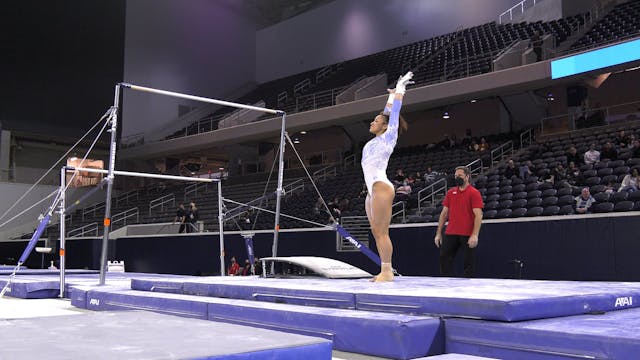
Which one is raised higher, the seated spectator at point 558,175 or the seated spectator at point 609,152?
the seated spectator at point 609,152

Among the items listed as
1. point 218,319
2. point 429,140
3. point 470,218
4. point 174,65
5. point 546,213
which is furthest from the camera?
point 174,65

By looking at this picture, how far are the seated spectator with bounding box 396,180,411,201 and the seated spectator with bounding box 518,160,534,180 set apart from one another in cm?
250

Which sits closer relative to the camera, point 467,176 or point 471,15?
point 467,176

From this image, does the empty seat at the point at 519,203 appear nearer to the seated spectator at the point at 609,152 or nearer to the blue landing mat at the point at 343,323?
the seated spectator at the point at 609,152

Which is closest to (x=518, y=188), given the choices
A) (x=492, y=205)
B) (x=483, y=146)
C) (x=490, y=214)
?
(x=492, y=205)

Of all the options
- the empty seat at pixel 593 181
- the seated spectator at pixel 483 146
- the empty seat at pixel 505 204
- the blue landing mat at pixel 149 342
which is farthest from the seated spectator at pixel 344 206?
the blue landing mat at pixel 149 342

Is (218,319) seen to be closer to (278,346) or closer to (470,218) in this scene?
(278,346)

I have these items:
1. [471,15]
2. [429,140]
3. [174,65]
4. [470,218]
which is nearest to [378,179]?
[470,218]

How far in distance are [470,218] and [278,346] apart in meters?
4.24

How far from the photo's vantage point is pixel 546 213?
30.6ft

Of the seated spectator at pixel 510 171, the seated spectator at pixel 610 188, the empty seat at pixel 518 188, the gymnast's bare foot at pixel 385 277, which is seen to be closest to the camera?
the gymnast's bare foot at pixel 385 277

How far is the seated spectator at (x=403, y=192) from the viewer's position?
1289cm

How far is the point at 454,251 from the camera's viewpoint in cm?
615

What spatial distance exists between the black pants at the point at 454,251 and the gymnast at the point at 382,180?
1326 millimetres
